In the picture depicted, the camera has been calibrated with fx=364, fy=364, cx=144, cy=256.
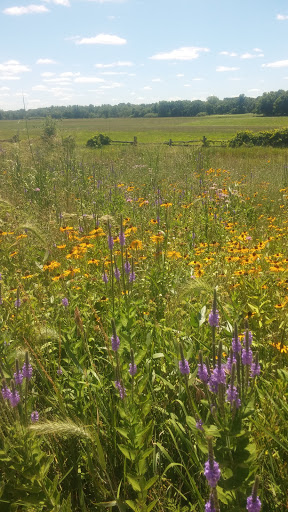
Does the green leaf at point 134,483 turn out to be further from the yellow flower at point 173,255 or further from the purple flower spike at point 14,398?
the yellow flower at point 173,255

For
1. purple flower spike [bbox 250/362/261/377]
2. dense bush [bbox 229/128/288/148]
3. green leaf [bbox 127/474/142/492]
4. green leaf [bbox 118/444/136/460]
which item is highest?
dense bush [bbox 229/128/288/148]

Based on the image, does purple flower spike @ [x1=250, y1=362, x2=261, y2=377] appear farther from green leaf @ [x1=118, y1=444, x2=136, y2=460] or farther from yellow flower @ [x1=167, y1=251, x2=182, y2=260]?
yellow flower @ [x1=167, y1=251, x2=182, y2=260]

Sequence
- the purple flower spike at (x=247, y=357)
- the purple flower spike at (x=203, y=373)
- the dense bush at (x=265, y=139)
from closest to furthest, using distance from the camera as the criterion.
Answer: the purple flower spike at (x=247, y=357) → the purple flower spike at (x=203, y=373) → the dense bush at (x=265, y=139)

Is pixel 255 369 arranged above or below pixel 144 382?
above

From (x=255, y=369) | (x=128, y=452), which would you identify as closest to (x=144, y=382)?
(x=128, y=452)

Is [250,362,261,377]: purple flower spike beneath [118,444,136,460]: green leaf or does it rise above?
above

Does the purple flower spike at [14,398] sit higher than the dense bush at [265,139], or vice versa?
the dense bush at [265,139]

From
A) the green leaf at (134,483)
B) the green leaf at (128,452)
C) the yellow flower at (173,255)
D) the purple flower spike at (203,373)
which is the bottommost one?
the green leaf at (134,483)

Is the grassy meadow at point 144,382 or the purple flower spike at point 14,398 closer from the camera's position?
the grassy meadow at point 144,382

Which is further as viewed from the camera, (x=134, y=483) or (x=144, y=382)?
(x=144, y=382)

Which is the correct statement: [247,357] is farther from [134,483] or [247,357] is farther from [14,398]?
[14,398]

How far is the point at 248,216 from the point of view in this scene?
611 centimetres

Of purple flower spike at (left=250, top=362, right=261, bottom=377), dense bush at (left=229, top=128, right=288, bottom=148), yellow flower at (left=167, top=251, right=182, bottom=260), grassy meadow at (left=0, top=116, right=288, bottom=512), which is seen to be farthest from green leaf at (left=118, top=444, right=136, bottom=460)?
dense bush at (left=229, top=128, right=288, bottom=148)

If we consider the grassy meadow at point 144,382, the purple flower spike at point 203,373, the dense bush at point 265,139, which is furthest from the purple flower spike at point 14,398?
the dense bush at point 265,139
